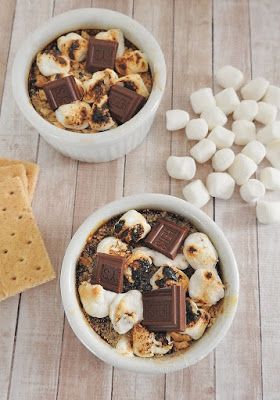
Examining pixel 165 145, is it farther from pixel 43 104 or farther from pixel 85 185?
pixel 43 104

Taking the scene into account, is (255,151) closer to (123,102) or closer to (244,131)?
(244,131)

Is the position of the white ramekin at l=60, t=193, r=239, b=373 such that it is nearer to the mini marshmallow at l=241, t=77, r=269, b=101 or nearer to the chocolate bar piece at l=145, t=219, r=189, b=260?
the chocolate bar piece at l=145, t=219, r=189, b=260

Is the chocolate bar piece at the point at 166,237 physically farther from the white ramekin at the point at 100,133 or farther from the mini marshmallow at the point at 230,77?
the mini marshmallow at the point at 230,77

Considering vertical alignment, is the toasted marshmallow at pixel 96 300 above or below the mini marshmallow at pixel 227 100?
below

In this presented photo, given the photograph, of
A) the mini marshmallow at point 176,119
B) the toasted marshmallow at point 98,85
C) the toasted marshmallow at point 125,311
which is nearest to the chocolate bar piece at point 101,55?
the toasted marshmallow at point 98,85

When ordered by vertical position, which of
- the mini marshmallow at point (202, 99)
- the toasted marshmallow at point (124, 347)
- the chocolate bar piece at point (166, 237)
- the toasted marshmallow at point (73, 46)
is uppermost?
the toasted marshmallow at point (73, 46)

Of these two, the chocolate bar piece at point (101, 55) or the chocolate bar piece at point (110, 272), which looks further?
the chocolate bar piece at point (101, 55)
